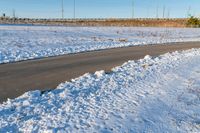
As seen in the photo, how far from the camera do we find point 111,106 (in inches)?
322

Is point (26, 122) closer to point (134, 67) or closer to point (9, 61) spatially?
point (134, 67)

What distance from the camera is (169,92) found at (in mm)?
9969

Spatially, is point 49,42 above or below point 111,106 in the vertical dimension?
above

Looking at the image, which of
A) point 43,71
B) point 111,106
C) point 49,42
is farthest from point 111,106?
point 49,42

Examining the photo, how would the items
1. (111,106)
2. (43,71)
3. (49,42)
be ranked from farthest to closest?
(49,42) → (43,71) → (111,106)

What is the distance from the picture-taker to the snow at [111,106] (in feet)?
22.9

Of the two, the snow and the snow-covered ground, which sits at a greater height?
the snow-covered ground

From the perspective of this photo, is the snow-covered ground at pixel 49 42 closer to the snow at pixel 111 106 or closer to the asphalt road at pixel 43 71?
the asphalt road at pixel 43 71

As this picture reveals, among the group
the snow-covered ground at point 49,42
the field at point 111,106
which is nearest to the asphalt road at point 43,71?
the field at point 111,106

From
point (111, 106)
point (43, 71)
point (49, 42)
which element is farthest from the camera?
point (49, 42)

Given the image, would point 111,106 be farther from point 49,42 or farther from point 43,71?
point 49,42

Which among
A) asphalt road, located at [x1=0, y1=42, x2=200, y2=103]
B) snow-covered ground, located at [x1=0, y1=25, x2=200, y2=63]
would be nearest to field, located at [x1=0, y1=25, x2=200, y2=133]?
asphalt road, located at [x1=0, y1=42, x2=200, y2=103]

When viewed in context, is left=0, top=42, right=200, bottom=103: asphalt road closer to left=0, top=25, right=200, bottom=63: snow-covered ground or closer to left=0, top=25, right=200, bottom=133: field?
left=0, top=25, right=200, bottom=133: field

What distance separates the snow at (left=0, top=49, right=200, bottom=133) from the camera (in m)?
6.98
